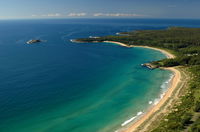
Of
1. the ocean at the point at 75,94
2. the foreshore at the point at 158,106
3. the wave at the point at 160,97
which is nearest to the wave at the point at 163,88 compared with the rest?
the wave at the point at 160,97

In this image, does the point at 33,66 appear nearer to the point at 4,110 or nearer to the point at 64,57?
the point at 64,57

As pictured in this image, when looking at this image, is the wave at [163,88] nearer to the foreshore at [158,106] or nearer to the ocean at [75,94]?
the ocean at [75,94]

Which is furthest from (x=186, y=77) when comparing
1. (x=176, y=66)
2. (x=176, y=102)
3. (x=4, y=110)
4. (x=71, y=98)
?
(x=4, y=110)

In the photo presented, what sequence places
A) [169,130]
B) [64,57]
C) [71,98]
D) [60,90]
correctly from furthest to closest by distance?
[64,57], [60,90], [71,98], [169,130]

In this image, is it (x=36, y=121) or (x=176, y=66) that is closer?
(x=36, y=121)

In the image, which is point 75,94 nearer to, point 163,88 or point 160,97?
point 160,97

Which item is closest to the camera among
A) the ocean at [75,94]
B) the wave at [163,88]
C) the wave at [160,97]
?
the ocean at [75,94]

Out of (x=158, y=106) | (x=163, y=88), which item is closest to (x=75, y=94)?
(x=158, y=106)

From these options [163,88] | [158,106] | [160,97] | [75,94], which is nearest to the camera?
[158,106]

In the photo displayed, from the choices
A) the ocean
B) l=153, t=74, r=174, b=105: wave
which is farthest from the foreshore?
the ocean

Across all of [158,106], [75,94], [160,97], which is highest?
[75,94]

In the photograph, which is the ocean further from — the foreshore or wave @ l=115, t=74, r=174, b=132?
the foreshore
